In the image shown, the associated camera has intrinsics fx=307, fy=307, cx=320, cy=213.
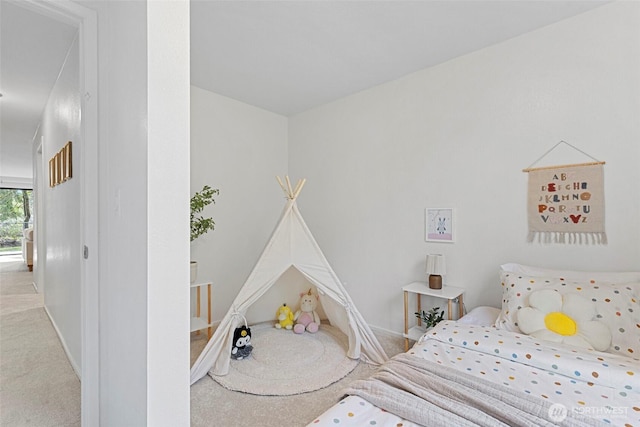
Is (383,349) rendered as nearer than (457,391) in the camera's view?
No

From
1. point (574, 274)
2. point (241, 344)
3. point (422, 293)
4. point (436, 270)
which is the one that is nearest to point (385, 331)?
point (422, 293)

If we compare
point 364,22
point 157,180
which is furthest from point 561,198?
point 157,180

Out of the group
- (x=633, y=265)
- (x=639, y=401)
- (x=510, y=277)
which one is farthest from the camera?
(x=510, y=277)

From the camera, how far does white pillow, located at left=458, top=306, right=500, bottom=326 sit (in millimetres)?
2012

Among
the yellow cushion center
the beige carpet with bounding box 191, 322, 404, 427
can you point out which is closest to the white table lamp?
the yellow cushion center

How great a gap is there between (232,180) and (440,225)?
7.25 ft

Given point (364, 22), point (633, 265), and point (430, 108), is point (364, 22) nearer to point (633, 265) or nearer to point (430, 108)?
point (430, 108)

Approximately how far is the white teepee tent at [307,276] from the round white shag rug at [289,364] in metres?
0.14

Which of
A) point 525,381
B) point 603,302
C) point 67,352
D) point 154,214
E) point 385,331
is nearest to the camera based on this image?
point 154,214

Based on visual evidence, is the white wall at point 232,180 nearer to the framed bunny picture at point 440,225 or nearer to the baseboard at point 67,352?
the baseboard at point 67,352

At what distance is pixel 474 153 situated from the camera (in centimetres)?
248

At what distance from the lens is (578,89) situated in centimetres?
203

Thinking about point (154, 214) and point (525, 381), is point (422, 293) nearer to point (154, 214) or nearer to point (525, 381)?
point (525, 381)

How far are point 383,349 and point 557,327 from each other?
4.35 ft
